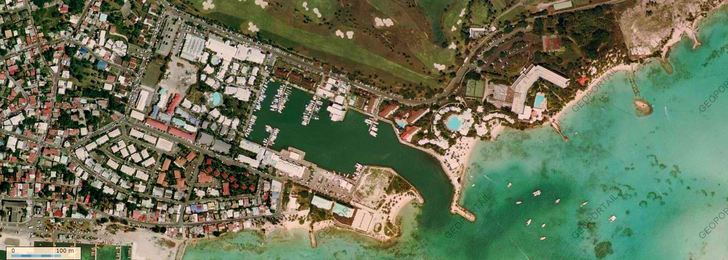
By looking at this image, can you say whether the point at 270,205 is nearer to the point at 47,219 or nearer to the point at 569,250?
the point at 47,219

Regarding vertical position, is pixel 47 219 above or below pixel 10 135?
below

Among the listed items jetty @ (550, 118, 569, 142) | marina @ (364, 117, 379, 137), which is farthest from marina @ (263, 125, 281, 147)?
jetty @ (550, 118, 569, 142)

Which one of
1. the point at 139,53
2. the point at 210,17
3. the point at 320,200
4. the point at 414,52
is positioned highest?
the point at 414,52

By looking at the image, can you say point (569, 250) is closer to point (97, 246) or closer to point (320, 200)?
point (320, 200)

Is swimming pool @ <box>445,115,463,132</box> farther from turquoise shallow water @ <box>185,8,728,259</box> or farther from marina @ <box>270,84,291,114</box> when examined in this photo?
marina @ <box>270,84,291,114</box>

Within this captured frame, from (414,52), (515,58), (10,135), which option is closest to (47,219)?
(10,135)

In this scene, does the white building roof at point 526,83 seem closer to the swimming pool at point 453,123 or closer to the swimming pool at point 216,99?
the swimming pool at point 453,123
